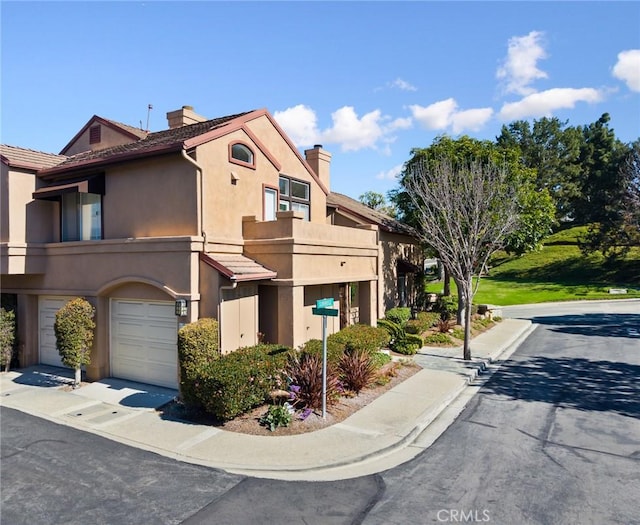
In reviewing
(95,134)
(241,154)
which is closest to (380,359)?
(241,154)

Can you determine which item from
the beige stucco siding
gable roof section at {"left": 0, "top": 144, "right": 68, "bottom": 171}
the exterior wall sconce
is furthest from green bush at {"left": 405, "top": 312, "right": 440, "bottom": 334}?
gable roof section at {"left": 0, "top": 144, "right": 68, "bottom": 171}

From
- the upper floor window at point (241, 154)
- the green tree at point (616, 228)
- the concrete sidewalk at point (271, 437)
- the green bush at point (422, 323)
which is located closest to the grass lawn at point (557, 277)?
the green tree at point (616, 228)

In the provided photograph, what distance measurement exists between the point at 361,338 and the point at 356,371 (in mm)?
2228

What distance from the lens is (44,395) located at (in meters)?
11.9

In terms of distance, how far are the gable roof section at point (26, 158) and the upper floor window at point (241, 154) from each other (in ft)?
A: 22.0

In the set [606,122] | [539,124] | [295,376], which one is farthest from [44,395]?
[606,122]

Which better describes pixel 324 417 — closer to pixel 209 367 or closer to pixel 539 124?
pixel 209 367

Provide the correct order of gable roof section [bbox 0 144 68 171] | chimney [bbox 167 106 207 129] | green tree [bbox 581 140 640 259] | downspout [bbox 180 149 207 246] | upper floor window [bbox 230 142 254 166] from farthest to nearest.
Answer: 1. green tree [bbox 581 140 640 259]
2. chimney [bbox 167 106 207 129]
3. gable roof section [bbox 0 144 68 171]
4. upper floor window [bbox 230 142 254 166]
5. downspout [bbox 180 149 207 246]

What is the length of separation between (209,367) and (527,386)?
8884 mm

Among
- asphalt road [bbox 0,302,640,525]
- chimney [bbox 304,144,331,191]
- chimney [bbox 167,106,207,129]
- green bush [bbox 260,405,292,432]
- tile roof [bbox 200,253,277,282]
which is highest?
chimney [bbox 167,106,207,129]

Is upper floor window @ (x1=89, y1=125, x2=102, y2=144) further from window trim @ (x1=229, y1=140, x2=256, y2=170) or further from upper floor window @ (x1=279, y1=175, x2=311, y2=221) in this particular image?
upper floor window @ (x1=279, y1=175, x2=311, y2=221)

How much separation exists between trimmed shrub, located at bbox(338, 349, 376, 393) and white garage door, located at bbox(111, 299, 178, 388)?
4543mm

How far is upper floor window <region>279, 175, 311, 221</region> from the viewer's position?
16.2 metres

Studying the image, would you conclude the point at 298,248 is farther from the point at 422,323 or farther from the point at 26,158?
the point at 26,158
